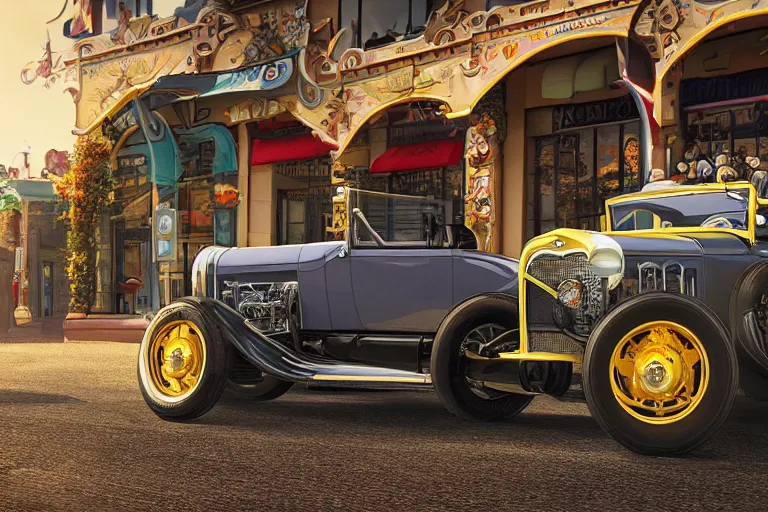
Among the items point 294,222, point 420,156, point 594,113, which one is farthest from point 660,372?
point 294,222

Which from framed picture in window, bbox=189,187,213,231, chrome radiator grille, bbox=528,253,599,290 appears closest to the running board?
chrome radiator grille, bbox=528,253,599,290

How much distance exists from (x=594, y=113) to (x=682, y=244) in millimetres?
11041

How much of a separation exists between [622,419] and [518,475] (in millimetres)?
870

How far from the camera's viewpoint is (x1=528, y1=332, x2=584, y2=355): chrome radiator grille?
6.33 m

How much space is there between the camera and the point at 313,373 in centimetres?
734

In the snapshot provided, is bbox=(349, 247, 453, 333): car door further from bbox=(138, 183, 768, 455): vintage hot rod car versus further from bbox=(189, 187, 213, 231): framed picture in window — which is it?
bbox=(189, 187, 213, 231): framed picture in window

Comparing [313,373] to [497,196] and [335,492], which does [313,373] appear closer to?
[335,492]

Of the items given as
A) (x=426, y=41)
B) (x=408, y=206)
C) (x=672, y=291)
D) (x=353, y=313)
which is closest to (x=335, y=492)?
(x=672, y=291)

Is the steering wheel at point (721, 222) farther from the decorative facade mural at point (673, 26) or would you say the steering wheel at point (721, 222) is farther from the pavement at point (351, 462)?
the decorative facade mural at point (673, 26)

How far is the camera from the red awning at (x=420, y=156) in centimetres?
1834

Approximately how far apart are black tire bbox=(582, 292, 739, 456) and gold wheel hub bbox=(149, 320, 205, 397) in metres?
3.27

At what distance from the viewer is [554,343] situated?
20.8 feet

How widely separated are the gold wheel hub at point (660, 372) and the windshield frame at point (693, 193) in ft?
3.01

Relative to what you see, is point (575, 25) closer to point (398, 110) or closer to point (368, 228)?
point (398, 110)
